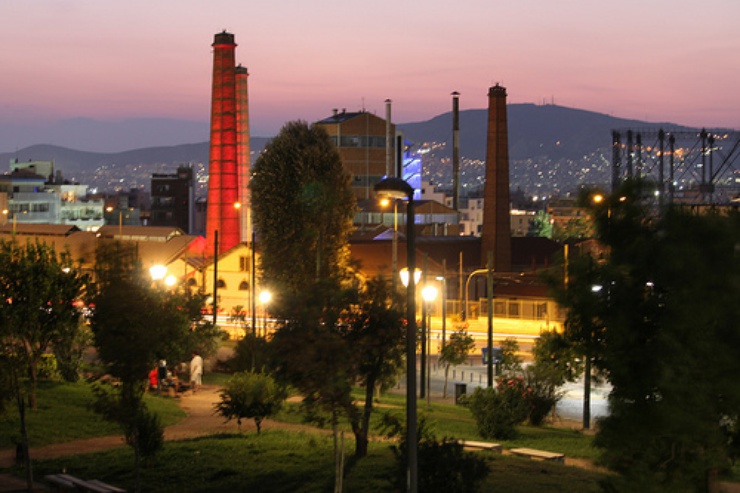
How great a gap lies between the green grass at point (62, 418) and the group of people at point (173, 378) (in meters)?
1.21

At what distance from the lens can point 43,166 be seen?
554 feet

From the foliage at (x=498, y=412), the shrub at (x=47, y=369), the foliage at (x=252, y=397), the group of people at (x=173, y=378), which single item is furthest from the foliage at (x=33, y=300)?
the shrub at (x=47, y=369)

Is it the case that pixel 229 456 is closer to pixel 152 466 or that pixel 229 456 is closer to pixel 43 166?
pixel 152 466

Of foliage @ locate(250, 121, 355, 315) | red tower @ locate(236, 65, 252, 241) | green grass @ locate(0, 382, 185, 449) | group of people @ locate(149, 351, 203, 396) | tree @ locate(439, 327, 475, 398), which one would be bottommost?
green grass @ locate(0, 382, 185, 449)

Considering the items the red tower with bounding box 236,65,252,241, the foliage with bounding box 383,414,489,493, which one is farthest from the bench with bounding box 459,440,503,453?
the red tower with bounding box 236,65,252,241

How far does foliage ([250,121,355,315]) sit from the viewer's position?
5156 centimetres

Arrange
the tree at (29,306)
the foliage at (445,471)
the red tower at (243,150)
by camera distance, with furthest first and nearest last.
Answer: the red tower at (243,150) < the tree at (29,306) < the foliage at (445,471)

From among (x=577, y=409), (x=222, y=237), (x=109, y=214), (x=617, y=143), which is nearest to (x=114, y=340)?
(x=577, y=409)

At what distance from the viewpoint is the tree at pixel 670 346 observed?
1150 cm

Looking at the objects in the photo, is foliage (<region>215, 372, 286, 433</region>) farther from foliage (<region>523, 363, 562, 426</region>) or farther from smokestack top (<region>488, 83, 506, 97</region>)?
smokestack top (<region>488, 83, 506, 97</region>)

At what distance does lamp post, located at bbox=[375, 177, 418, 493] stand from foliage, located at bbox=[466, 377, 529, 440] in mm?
10350

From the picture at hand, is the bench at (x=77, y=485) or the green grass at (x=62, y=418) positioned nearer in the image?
the bench at (x=77, y=485)

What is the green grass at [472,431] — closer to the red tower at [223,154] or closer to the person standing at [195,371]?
the person standing at [195,371]

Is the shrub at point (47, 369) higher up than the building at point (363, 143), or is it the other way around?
the building at point (363, 143)
